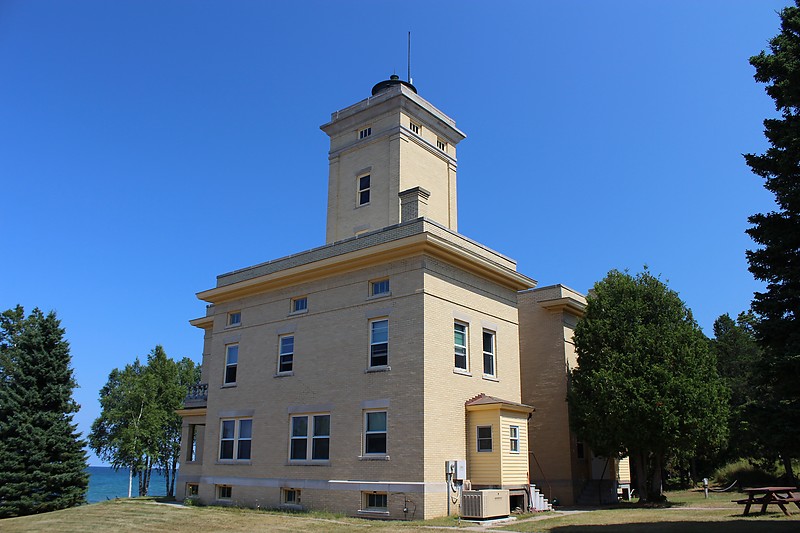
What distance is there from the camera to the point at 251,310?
97.7 ft

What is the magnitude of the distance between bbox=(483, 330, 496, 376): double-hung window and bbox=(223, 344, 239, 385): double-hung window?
1164 cm

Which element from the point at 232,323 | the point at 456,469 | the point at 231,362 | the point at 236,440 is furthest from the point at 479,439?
the point at 232,323

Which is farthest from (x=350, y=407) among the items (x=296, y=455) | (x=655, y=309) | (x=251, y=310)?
(x=655, y=309)

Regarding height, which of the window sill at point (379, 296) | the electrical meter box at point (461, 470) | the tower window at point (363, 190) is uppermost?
the tower window at point (363, 190)

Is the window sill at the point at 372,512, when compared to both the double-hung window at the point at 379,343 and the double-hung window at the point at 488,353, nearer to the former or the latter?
the double-hung window at the point at 379,343

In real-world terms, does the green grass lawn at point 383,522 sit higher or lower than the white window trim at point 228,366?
lower

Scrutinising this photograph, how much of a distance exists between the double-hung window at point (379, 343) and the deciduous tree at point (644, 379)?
8835 millimetres

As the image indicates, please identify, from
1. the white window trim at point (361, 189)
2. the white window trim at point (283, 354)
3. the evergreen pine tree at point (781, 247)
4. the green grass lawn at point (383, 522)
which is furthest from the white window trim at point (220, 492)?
the evergreen pine tree at point (781, 247)

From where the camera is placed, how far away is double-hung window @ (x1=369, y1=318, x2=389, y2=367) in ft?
78.5

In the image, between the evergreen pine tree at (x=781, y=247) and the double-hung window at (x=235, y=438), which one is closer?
the evergreen pine tree at (x=781, y=247)

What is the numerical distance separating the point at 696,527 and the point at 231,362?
20688mm

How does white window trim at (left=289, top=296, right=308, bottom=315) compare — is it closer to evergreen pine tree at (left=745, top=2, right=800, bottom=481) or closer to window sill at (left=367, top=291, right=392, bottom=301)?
window sill at (left=367, top=291, right=392, bottom=301)

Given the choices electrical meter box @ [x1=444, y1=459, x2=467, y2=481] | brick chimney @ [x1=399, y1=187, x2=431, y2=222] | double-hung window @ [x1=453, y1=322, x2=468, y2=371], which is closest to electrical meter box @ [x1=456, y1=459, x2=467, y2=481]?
electrical meter box @ [x1=444, y1=459, x2=467, y2=481]

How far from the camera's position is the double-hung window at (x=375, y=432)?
22984mm
